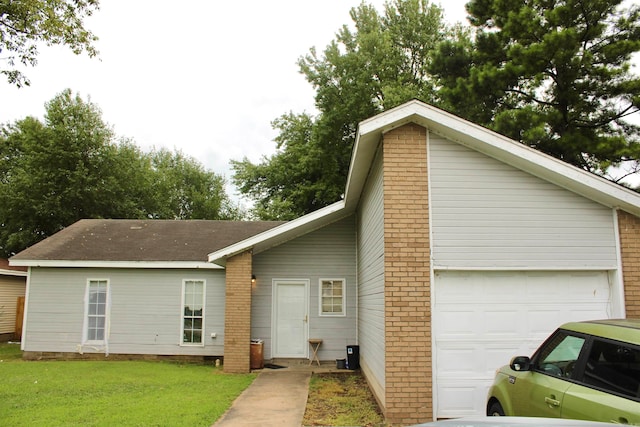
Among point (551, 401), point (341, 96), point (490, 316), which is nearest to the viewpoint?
point (551, 401)

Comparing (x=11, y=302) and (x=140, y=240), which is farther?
(x=11, y=302)

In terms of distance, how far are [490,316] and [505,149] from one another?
2.65 metres

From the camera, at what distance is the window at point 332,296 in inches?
571

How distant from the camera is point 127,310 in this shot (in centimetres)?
1520

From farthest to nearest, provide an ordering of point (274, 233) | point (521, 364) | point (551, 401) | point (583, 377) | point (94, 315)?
1. point (94, 315)
2. point (274, 233)
3. point (521, 364)
4. point (551, 401)
5. point (583, 377)

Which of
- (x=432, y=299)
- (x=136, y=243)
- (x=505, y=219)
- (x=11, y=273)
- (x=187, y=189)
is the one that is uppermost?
(x=187, y=189)

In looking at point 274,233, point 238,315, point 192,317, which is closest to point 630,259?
point 274,233

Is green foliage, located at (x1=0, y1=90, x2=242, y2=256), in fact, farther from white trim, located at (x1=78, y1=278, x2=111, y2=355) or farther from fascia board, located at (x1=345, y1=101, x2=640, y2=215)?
fascia board, located at (x1=345, y1=101, x2=640, y2=215)

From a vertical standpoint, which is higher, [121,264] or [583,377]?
[121,264]

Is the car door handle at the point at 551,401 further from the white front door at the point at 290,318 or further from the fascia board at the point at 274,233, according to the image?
the white front door at the point at 290,318

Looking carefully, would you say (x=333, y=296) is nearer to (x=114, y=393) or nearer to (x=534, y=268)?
(x=114, y=393)

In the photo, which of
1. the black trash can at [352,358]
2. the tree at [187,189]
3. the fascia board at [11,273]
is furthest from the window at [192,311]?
the tree at [187,189]

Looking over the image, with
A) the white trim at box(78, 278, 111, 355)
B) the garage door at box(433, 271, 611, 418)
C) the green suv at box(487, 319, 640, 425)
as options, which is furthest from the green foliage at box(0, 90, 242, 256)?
the green suv at box(487, 319, 640, 425)

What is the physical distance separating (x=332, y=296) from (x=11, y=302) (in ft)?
49.5
